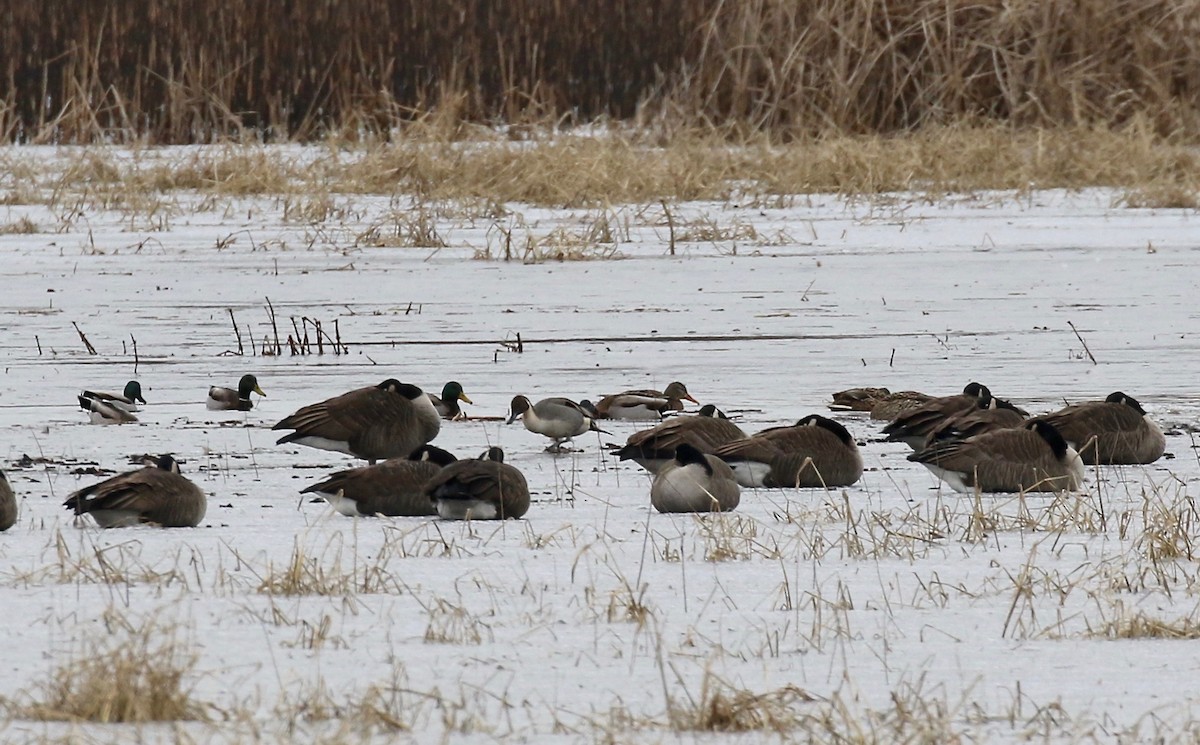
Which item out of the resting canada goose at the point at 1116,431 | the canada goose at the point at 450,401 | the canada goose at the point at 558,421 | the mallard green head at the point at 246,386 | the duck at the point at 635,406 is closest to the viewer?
the resting canada goose at the point at 1116,431

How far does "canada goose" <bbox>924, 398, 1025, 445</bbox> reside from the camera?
25.6 ft

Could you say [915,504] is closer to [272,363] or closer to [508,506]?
[508,506]

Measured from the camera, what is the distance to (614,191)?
62.2ft

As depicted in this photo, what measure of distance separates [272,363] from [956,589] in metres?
6.45

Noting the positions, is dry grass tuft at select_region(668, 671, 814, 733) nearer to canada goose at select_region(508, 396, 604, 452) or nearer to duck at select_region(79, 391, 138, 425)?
canada goose at select_region(508, 396, 604, 452)

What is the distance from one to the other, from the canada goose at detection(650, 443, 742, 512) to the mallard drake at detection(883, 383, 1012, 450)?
4.78ft

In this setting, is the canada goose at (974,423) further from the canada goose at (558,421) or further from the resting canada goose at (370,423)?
the resting canada goose at (370,423)

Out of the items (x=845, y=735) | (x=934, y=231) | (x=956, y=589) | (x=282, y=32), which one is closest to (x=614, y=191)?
(x=934, y=231)

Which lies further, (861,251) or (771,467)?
(861,251)

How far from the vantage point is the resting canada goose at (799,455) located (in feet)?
24.5

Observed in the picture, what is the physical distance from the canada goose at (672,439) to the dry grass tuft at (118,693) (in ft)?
11.3

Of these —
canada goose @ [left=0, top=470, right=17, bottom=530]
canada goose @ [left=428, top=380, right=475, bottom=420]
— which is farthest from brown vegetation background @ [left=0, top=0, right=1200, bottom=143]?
canada goose @ [left=0, top=470, right=17, bottom=530]

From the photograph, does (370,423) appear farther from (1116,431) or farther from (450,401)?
(1116,431)

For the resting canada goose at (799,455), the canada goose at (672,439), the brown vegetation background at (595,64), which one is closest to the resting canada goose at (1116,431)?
the resting canada goose at (799,455)
